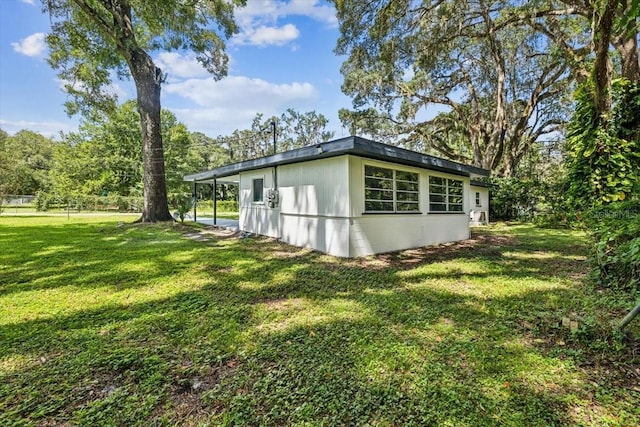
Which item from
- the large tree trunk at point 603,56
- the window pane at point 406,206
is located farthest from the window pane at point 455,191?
the large tree trunk at point 603,56

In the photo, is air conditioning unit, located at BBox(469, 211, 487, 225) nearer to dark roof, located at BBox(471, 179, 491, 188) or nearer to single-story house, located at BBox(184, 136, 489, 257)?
dark roof, located at BBox(471, 179, 491, 188)

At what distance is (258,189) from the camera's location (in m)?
9.28

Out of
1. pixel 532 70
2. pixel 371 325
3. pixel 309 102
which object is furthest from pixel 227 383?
pixel 309 102

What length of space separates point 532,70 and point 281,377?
66.0ft

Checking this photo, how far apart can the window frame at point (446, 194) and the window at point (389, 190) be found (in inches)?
30.4

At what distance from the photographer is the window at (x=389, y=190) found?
6.47m

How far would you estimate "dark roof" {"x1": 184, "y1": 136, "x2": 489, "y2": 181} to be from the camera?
5.39 meters

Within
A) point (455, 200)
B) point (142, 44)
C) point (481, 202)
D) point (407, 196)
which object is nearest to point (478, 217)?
point (481, 202)

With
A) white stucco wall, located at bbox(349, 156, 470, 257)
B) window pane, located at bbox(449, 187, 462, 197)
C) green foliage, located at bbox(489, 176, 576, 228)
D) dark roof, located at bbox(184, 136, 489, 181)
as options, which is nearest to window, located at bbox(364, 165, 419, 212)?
white stucco wall, located at bbox(349, 156, 470, 257)

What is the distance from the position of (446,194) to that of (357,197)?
3.89 meters

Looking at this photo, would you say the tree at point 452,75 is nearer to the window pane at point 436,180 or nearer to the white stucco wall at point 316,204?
the window pane at point 436,180

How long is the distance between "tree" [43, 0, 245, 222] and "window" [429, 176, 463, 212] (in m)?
9.83

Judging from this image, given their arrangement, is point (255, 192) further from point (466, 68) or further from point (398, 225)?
point (466, 68)

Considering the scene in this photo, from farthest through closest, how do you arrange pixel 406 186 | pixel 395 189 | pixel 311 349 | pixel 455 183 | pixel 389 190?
pixel 455 183
pixel 406 186
pixel 395 189
pixel 389 190
pixel 311 349
